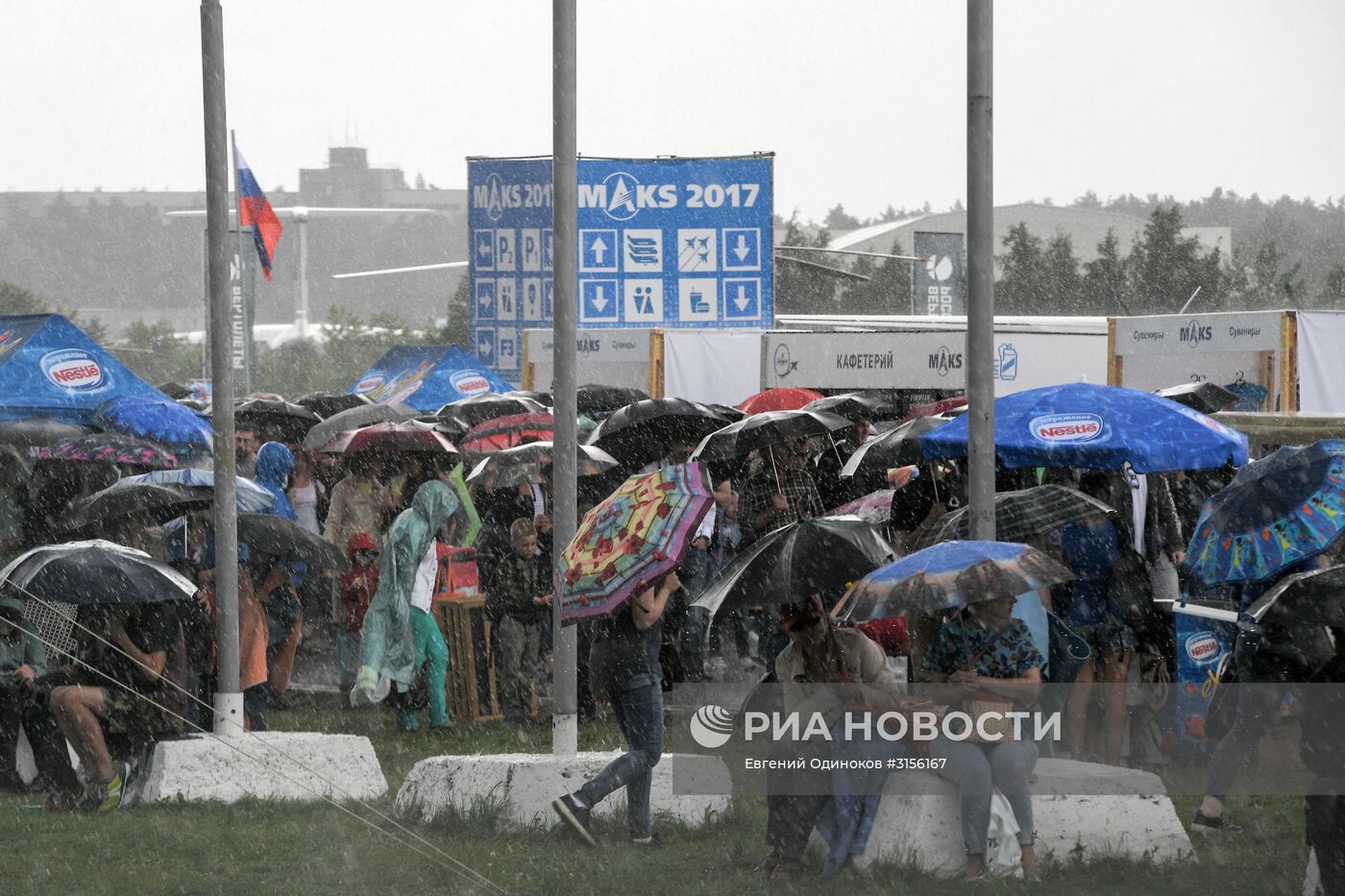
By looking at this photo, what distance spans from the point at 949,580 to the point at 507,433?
799cm

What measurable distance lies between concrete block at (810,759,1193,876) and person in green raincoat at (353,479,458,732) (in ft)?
16.0

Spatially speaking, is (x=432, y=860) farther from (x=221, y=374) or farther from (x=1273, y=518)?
(x=1273, y=518)

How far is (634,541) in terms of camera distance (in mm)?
8094

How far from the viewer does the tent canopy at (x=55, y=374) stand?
52.8 ft

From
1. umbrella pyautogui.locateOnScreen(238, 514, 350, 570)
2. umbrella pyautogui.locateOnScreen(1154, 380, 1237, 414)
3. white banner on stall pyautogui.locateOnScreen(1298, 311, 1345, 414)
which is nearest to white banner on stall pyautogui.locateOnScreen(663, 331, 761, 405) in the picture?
white banner on stall pyautogui.locateOnScreen(1298, 311, 1345, 414)

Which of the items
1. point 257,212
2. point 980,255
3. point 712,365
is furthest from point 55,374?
point 257,212

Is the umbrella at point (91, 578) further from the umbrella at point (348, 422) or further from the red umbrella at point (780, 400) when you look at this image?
the red umbrella at point (780, 400)

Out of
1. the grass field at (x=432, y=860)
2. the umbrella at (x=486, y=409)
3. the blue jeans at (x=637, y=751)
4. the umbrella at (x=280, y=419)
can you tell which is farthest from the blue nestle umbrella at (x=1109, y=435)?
the umbrella at (x=280, y=419)

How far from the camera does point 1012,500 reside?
9.32 metres

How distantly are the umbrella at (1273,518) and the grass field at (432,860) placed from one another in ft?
4.08

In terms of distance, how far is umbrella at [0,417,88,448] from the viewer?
15.0m

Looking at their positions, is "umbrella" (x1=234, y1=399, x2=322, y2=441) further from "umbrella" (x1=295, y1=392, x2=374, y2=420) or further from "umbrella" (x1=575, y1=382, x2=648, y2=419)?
"umbrella" (x1=575, y1=382, x2=648, y2=419)

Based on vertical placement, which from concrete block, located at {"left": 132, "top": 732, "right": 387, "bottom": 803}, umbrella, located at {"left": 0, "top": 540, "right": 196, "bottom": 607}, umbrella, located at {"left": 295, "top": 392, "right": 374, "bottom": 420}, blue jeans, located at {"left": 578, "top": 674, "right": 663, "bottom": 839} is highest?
umbrella, located at {"left": 295, "top": 392, "right": 374, "bottom": 420}

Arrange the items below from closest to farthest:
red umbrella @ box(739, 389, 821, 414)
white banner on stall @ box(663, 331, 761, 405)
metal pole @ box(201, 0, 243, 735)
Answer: metal pole @ box(201, 0, 243, 735) < red umbrella @ box(739, 389, 821, 414) < white banner on stall @ box(663, 331, 761, 405)
